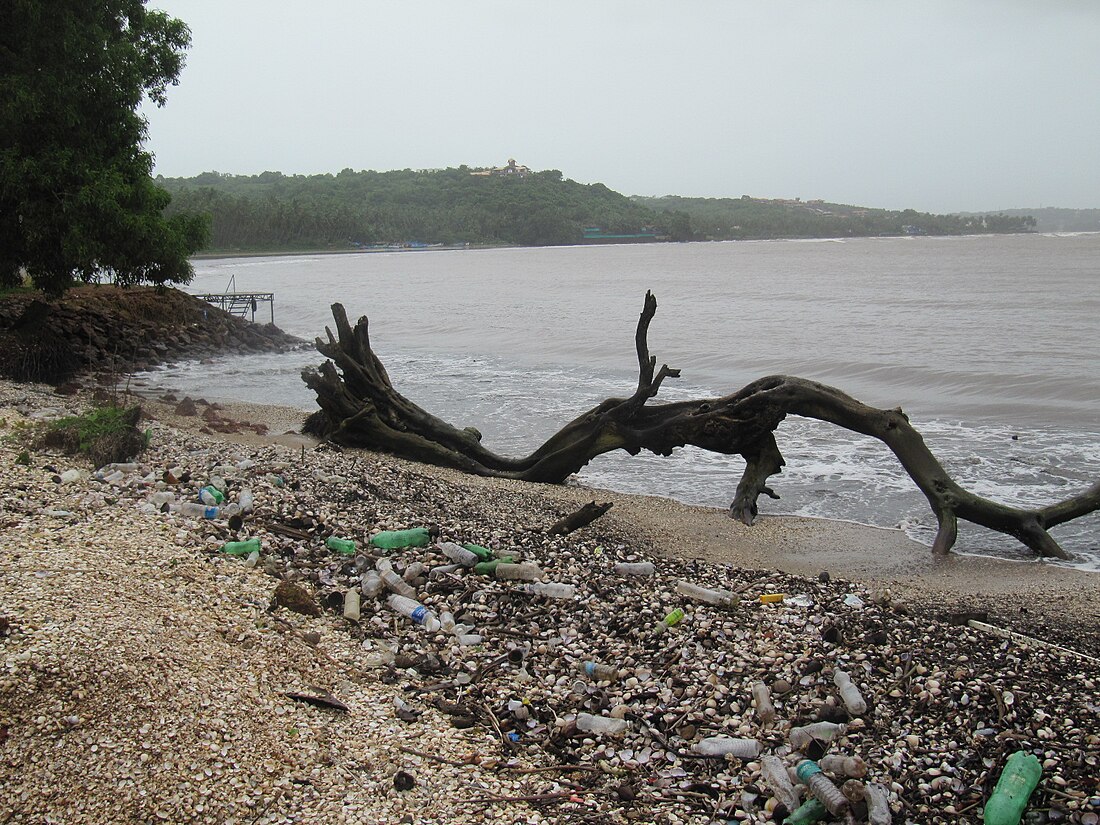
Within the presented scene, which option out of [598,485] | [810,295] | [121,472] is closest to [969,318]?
[810,295]

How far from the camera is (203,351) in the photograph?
2514 centimetres

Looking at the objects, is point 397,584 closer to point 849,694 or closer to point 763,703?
point 763,703

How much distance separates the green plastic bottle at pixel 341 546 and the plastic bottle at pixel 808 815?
12.2 ft

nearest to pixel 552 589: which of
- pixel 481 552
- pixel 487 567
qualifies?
pixel 487 567

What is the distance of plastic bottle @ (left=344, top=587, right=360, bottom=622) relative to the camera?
5.53m

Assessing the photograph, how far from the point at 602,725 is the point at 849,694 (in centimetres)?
132

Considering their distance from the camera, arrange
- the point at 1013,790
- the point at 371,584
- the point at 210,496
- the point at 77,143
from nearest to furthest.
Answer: the point at 1013,790, the point at 371,584, the point at 210,496, the point at 77,143

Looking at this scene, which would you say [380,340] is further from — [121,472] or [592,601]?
[592,601]

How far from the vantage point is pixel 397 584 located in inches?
233

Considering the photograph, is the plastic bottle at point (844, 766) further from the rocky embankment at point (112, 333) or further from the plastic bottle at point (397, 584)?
the rocky embankment at point (112, 333)

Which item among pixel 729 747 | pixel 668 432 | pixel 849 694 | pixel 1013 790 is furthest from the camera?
pixel 668 432

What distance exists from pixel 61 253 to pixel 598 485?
32.7 ft

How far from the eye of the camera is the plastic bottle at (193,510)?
22.2 feet

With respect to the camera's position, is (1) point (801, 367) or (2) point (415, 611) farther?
(1) point (801, 367)
